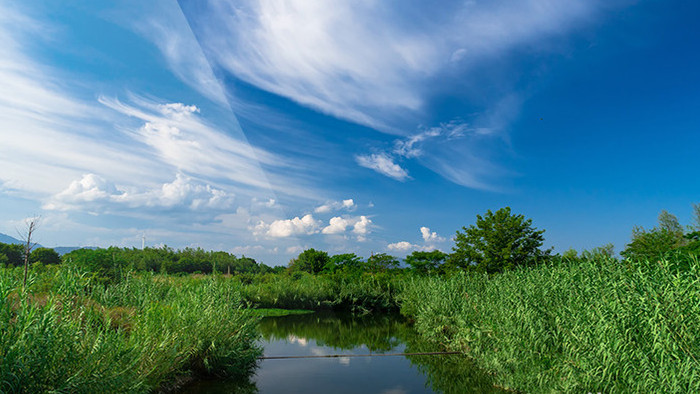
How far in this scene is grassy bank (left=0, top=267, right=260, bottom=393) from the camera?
3.78 m

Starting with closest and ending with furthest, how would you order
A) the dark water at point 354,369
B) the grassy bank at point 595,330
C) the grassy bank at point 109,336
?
the grassy bank at point 109,336 → the grassy bank at point 595,330 → the dark water at point 354,369

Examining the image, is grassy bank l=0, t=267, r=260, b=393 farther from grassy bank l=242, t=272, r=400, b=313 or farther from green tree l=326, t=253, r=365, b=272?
green tree l=326, t=253, r=365, b=272

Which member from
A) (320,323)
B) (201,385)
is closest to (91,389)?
(201,385)

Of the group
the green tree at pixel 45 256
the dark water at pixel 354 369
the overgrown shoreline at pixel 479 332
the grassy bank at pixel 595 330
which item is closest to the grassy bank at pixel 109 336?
the overgrown shoreline at pixel 479 332

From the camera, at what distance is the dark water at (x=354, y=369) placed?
8373 millimetres

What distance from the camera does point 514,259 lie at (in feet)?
73.1

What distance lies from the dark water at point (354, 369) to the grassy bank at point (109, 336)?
94 cm

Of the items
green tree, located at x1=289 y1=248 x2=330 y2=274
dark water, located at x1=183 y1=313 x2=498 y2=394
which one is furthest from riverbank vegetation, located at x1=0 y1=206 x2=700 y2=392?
green tree, located at x1=289 y1=248 x2=330 y2=274

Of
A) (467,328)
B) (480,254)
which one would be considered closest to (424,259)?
(480,254)

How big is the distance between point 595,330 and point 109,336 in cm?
638

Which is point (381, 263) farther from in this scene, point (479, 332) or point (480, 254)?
point (479, 332)

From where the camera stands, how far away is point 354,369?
10.1 meters

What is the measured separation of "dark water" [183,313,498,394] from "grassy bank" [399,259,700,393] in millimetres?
982

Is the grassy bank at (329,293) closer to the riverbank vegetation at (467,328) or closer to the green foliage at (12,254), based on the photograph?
the riverbank vegetation at (467,328)
